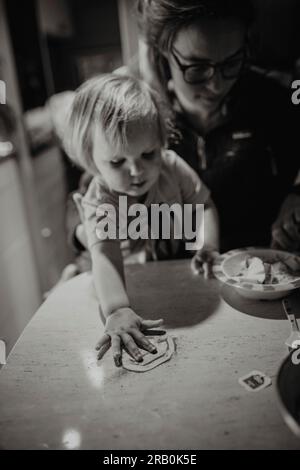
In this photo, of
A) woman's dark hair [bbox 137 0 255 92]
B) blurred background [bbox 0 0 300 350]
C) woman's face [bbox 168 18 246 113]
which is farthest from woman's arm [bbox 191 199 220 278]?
blurred background [bbox 0 0 300 350]

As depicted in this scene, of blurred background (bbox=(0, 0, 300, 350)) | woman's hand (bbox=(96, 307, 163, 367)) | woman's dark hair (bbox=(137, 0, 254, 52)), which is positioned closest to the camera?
woman's hand (bbox=(96, 307, 163, 367))

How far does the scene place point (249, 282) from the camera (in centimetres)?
101

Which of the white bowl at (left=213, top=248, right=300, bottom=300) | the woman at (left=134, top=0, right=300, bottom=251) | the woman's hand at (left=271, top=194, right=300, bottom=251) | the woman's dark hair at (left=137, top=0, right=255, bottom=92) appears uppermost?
the woman's dark hair at (left=137, top=0, right=255, bottom=92)

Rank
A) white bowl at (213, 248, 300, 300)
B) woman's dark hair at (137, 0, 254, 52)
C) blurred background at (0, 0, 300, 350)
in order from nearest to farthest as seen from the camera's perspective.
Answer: white bowl at (213, 248, 300, 300) < woman's dark hair at (137, 0, 254, 52) < blurred background at (0, 0, 300, 350)

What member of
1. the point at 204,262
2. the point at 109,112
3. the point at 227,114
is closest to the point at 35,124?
the point at 227,114

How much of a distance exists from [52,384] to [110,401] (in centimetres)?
14

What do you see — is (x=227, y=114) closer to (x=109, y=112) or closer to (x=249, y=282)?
(x=109, y=112)

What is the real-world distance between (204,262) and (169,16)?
0.72 m

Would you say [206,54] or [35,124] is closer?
[206,54]

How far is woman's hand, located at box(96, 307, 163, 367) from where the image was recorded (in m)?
0.86

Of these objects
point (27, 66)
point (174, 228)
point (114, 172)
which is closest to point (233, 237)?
point (174, 228)

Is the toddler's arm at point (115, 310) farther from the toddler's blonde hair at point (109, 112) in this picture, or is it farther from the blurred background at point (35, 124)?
the blurred background at point (35, 124)

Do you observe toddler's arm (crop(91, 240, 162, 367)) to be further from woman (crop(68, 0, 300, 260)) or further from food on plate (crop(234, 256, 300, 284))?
woman (crop(68, 0, 300, 260))

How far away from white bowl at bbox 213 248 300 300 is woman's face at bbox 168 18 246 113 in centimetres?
52
